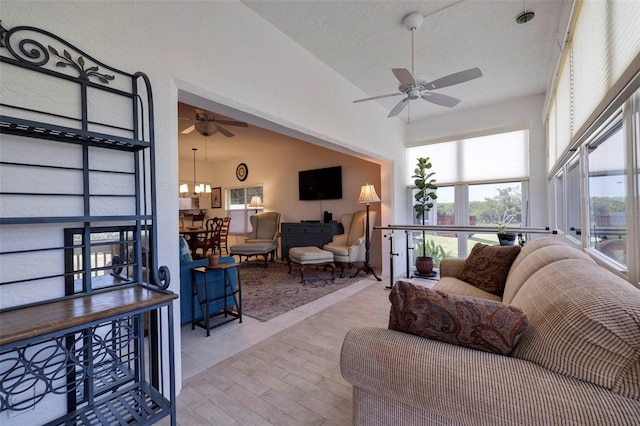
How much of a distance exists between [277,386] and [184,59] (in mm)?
2264

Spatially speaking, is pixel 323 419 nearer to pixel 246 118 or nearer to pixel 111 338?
pixel 111 338

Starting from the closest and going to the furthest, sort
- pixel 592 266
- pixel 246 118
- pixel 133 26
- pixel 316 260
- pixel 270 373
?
pixel 592 266 < pixel 133 26 < pixel 270 373 < pixel 246 118 < pixel 316 260

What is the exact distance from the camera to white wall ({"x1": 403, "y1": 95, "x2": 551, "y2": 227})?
405 cm

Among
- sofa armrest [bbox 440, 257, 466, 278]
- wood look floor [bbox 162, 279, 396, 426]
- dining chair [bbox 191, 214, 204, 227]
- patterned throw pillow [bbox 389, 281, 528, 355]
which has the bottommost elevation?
wood look floor [bbox 162, 279, 396, 426]

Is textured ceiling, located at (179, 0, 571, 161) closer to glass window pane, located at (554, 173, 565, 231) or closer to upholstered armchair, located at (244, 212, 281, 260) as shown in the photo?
glass window pane, located at (554, 173, 565, 231)

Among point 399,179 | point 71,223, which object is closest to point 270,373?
point 71,223

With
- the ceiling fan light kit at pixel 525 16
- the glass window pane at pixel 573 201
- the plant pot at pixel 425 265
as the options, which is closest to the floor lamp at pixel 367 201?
the plant pot at pixel 425 265

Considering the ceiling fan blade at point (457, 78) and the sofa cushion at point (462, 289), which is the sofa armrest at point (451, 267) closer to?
the sofa cushion at point (462, 289)

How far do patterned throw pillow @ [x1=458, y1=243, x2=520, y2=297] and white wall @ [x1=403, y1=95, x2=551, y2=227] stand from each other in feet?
7.70

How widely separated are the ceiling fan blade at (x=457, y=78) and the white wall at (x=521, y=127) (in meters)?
2.56

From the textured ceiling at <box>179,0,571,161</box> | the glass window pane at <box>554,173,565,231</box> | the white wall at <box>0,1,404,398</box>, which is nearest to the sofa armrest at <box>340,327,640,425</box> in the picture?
the white wall at <box>0,1,404,398</box>

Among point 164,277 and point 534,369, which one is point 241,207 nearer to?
point 164,277

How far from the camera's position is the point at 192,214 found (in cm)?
825

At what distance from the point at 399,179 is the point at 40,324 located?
4.83 m
